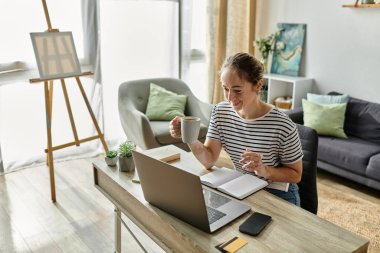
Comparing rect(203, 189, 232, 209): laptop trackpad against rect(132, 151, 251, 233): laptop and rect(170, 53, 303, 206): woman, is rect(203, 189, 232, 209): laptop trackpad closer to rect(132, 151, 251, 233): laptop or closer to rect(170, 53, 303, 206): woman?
rect(132, 151, 251, 233): laptop

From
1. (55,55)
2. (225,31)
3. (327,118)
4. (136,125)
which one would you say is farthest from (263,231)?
(225,31)

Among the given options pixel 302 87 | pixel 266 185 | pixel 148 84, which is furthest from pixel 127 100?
pixel 266 185

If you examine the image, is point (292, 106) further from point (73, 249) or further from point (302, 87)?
point (73, 249)

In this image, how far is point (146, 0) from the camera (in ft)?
13.0

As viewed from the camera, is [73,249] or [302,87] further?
[302,87]

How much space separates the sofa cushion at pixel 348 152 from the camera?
3.04 meters

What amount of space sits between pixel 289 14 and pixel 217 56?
0.94 meters

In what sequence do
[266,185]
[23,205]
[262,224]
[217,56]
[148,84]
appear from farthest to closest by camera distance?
[217,56], [148,84], [23,205], [266,185], [262,224]

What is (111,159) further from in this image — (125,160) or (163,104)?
(163,104)

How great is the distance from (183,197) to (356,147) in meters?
2.46

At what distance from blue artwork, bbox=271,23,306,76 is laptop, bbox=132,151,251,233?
3192 mm

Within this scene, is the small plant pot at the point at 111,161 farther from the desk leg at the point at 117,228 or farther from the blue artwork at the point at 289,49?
the blue artwork at the point at 289,49

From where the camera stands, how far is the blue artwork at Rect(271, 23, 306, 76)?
13.7 ft

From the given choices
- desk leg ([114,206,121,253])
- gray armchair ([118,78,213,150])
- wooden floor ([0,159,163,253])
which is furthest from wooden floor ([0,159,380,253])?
gray armchair ([118,78,213,150])
